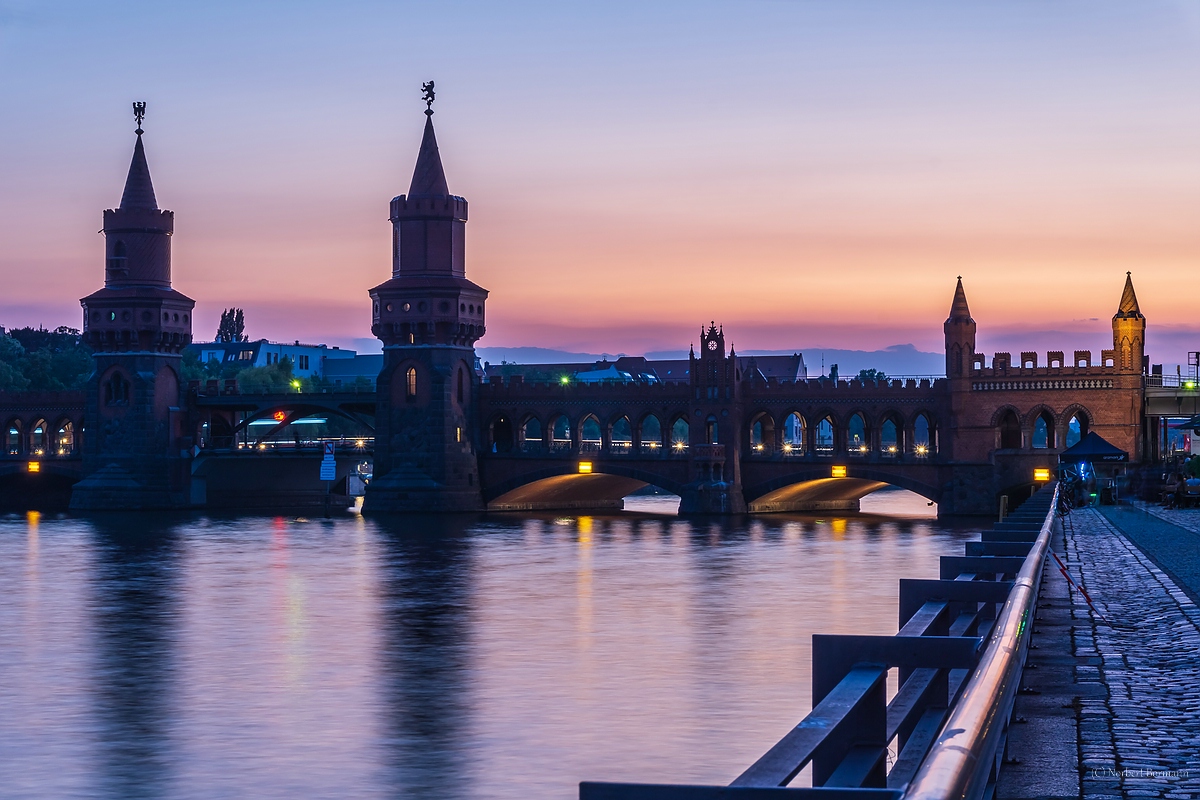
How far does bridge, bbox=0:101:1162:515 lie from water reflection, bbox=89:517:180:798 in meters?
27.1

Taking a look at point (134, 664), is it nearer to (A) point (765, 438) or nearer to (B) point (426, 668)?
(B) point (426, 668)

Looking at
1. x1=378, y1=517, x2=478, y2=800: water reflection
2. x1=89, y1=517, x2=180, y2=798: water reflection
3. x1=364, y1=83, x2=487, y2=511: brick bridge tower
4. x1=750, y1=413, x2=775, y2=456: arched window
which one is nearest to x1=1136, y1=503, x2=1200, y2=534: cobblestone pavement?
x1=378, y1=517, x2=478, y2=800: water reflection

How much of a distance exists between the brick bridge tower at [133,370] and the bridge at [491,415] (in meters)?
0.13

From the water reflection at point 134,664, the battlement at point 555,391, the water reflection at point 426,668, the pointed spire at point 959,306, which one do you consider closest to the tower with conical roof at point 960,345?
the pointed spire at point 959,306

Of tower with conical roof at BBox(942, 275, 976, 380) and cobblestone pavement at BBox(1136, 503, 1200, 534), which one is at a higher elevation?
tower with conical roof at BBox(942, 275, 976, 380)

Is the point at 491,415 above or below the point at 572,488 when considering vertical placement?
above

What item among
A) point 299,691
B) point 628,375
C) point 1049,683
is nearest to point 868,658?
point 1049,683

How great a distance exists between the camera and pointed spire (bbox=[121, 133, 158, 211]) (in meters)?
96.7

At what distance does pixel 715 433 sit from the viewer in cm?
9000

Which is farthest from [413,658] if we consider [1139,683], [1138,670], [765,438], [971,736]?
[765,438]

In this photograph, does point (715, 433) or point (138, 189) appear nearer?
point (715, 433)

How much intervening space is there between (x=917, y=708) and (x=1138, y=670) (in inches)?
151

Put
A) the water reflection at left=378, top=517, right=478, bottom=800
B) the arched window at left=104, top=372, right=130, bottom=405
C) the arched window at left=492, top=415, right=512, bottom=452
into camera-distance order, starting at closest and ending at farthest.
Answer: the water reflection at left=378, top=517, right=478, bottom=800 < the arched window at left=104, top=372, right=130, bottom=405 < the arched window at left=492, top=415, right=512, bottom=452

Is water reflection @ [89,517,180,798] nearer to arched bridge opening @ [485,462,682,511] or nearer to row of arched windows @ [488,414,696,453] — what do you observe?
arched bridge opening @ [485,462,682,511]
